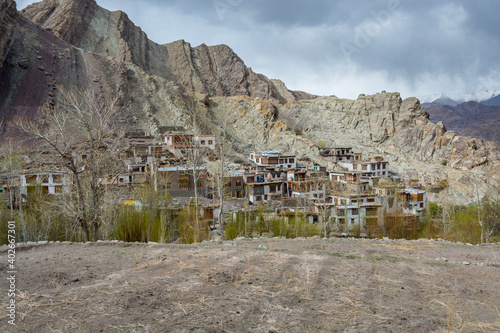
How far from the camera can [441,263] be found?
24.2 ft

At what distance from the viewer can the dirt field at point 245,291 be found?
4.46 meters

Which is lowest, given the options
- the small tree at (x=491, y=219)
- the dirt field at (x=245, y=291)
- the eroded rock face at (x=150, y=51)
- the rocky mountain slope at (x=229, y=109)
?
the small tree at (x=491, y=219)

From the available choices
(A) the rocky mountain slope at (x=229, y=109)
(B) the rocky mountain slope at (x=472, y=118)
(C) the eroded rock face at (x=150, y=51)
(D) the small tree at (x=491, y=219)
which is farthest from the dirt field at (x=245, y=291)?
(B) the rocky mountain slope at (x=472, y=118)

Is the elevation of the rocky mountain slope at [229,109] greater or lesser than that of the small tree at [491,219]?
greater

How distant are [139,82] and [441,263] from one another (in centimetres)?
6280

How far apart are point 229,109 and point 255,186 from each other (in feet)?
126

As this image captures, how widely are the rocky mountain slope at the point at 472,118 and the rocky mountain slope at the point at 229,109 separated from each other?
124 feet

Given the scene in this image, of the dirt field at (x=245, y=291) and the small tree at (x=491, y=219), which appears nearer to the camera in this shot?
the dirt field at (x=245, y=291)

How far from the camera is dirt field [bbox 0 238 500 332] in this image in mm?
4465

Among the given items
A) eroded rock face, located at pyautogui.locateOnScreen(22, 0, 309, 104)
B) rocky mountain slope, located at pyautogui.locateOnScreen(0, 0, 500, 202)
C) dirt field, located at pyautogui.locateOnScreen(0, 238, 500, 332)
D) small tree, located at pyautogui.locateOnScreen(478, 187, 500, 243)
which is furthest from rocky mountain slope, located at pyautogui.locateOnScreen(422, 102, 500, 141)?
dirt field, located at pyautogui.locateOnScreen(0, 238, 500, 332)

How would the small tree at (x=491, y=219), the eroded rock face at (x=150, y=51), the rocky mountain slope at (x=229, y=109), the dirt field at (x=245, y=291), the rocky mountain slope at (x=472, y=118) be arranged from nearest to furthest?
1. the dirt field at (x=245, y=291)
2. the small tree at (x=491, y=219)
3. the rocky mountain slope at (x=229, y=109)
4. the eroded rock face at (x=150, y=51)
5. the rocky mountain slope at (x=472, y=118)

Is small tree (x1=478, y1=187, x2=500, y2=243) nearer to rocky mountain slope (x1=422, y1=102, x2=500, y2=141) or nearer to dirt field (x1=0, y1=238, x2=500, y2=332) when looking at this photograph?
dirt field (x1=0, y1=238, x2=500, y2=332)

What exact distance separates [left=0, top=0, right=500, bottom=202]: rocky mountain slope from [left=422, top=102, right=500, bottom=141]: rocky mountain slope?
1490 inches

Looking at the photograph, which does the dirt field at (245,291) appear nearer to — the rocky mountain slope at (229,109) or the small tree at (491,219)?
the small tree at (491,219)
